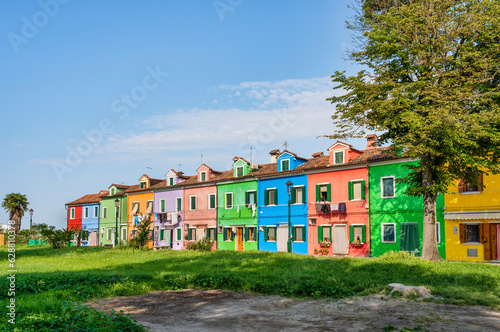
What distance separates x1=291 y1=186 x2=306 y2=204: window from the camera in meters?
35.4

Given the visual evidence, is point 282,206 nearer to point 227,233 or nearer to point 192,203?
point 227,233

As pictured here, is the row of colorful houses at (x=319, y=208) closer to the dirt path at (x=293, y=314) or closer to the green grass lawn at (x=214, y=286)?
Result: the green grass lawn at (x=214, y=286)

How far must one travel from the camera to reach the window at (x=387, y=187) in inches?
1196

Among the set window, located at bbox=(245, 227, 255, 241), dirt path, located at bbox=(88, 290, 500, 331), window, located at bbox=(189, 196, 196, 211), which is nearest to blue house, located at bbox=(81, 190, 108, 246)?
window, located at bbox=(189, 196, 196, 211)

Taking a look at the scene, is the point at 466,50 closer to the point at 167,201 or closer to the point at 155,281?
the point at 155,281

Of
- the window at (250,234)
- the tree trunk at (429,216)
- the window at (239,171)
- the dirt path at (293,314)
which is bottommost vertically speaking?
the dirt path at (293,314)

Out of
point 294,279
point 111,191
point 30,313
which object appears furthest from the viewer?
point 111,191

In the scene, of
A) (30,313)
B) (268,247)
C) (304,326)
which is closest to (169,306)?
(30,313)

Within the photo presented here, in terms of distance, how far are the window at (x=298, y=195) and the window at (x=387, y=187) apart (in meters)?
6.63

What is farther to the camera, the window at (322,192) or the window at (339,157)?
the window at (322,192)

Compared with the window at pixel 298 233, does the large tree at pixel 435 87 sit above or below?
above

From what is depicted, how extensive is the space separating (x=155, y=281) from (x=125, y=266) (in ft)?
24.2

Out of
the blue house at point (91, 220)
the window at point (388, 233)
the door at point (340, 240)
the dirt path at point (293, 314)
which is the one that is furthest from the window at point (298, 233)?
the blue house at point (91, 220)

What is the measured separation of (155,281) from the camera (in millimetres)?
14367
